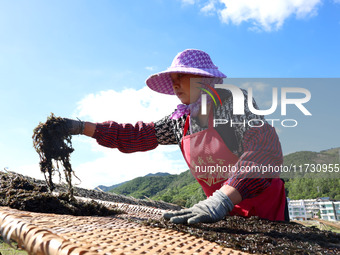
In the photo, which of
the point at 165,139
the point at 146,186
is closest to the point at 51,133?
the point at 165,139

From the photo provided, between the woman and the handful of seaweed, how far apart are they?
180 millimetres

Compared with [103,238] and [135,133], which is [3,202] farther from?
[135,133]

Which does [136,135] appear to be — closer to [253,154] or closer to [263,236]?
[253,154]

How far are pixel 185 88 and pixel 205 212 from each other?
48.3 inches

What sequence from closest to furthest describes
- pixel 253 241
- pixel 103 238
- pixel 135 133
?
pixel 103 238
pixel 253 241
pixel 135 133

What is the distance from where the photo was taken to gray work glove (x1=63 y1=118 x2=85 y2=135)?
2770 mm

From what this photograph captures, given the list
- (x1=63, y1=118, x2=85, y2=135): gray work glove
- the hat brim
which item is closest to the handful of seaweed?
(x1=63, y1=118, x2=85, y2=135): gray work glove

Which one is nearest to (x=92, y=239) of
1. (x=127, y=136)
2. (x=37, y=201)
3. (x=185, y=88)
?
(x=37, y=201)

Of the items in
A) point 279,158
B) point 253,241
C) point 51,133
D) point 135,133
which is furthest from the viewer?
point 135,133

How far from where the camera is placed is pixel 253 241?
134 centimetres

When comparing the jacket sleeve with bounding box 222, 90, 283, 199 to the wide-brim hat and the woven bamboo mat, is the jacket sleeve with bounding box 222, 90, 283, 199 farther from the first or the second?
the woven bamboo mat

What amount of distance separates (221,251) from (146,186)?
22.3 m

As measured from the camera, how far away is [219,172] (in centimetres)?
249

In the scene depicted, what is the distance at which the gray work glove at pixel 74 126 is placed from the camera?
2770 mm
